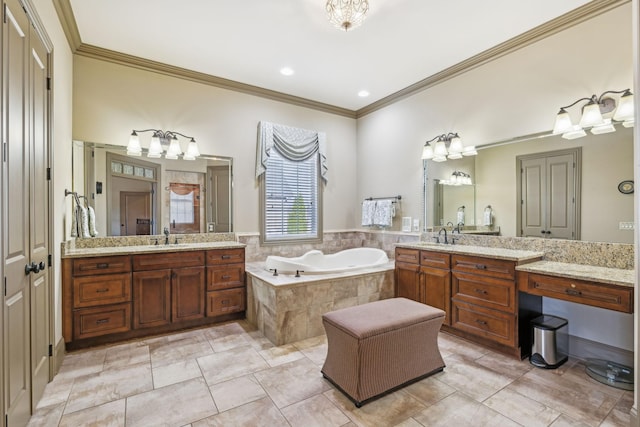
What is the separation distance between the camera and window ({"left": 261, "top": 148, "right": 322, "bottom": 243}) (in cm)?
447

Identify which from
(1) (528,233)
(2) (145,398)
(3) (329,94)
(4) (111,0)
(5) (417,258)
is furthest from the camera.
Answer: (3) (329,94)

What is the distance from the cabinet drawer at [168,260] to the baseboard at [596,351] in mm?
3702

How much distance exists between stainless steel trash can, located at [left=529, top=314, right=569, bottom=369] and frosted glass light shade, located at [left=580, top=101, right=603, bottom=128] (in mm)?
1721

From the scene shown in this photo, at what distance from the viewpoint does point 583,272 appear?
7.70 ft

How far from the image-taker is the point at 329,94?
4.55 m

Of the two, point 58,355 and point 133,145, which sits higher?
point 133,145

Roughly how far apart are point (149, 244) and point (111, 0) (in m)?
2.41

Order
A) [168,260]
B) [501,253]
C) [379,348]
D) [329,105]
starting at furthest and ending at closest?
[329,105]
[168,260]
[501,253]
[379,348]

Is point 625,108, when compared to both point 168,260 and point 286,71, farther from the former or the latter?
point 168,260

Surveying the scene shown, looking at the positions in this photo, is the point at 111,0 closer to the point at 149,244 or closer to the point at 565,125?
the point at 149,244

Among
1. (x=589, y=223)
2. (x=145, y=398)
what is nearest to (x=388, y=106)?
(x=589, y=223)

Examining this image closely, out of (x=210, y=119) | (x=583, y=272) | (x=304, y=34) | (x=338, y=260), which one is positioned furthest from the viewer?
(x=338, y=260)

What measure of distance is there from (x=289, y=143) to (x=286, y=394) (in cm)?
336

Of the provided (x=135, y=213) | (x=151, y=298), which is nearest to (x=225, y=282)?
(x=151, y=298)
